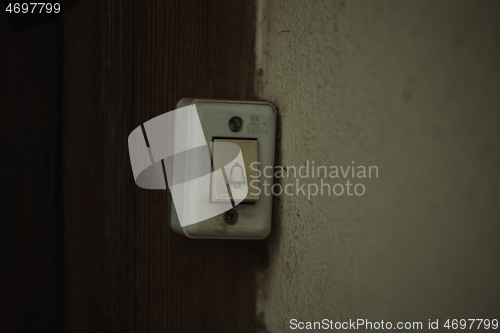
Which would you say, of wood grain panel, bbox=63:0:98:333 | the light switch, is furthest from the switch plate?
wood grain panel, bbox=63:0:98:333

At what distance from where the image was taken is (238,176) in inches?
17.1

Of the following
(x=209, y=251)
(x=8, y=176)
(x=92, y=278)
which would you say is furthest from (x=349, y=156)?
(x=8, y=176)

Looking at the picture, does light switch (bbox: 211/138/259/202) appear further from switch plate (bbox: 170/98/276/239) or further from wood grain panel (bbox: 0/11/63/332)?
wood grain panel (bbox: 0/11/63/332)

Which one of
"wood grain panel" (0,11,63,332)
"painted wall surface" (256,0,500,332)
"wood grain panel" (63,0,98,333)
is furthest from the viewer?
"wood grain panel" (0,11,63,332)

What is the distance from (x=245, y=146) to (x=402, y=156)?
9.2 inches

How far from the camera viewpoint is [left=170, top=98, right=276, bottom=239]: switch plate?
1.44ft

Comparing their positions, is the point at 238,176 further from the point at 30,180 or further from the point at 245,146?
the point at 30,180

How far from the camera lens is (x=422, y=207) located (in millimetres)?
223

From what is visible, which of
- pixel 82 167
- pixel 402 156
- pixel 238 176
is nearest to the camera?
pixel 402 156

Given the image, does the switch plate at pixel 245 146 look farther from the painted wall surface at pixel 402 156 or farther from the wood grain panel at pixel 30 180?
the wood grain panel at pixel 30 180

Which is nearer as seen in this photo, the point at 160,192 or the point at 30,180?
the point at 160,192

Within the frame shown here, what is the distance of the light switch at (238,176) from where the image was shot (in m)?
0.43

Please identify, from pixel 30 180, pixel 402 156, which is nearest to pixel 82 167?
pixel 30 180

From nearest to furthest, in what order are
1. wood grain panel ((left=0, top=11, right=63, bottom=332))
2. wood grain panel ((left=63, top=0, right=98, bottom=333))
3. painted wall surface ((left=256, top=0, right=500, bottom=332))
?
painted wall surface ((left=256, top=0, right=500, bottom=332)) < wood grain panel ((left=63, top=0, right=98, bottom=333)) < wood grain panel ((left=0, top=11, right=63, bottom=332))
